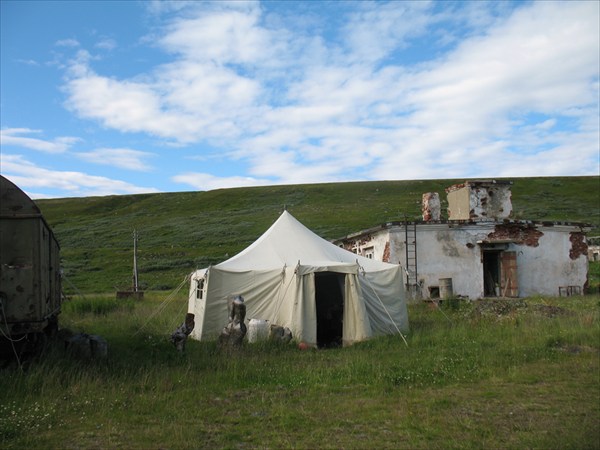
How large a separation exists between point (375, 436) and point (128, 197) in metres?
83.9

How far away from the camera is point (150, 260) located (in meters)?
44.4

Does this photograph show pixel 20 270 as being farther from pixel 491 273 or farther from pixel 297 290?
pixel 491 273

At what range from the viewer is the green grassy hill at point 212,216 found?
140 ft

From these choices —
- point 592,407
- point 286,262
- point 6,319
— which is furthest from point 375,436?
point 286,262

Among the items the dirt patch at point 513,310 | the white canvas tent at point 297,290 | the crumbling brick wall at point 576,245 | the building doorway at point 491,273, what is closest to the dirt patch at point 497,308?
the dirt patch at point 513,310

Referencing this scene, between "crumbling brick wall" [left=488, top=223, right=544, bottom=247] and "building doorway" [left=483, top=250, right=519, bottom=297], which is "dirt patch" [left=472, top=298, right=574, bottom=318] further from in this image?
"crumbling brick wall" [left=488, top=223, right=544, bottom=247]

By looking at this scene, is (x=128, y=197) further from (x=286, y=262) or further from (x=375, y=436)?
(x=375, y=436)

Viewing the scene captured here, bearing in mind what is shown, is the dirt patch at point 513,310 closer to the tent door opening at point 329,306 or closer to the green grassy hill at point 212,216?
the tent door opening at point 329,306

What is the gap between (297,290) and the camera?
12602 mm

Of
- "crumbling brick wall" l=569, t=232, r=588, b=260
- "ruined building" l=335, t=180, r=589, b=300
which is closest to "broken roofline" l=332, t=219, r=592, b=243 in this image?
"ruined building" l=335, t=180, r=589, b=300

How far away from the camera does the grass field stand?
5.90 m

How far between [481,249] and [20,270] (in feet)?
57.2

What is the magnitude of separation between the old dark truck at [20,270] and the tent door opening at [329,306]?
7258mm

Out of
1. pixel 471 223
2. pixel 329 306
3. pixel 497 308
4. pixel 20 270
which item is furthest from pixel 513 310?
pixel 20 270
